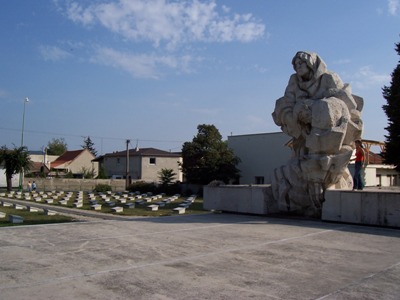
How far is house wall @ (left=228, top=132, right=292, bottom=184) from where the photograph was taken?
3672 cm

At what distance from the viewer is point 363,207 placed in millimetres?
9914

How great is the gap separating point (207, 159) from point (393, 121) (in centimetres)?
1475

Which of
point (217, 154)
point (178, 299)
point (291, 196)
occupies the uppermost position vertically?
point (217, 154)

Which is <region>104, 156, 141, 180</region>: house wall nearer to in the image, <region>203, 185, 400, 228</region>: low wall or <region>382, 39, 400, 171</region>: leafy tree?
<region>382, 39, 400, 171</region>: leafy tree

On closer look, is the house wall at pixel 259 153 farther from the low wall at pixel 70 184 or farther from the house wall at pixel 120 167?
the house wall at pixel 120 167

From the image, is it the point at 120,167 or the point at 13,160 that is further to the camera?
the point at 120,167

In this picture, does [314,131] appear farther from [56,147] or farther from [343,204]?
[56,147]

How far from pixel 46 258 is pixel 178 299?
9.05 ft

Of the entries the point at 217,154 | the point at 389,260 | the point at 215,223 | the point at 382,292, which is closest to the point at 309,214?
the point at 215,223

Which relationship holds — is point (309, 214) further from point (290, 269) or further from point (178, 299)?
point (178, 299)

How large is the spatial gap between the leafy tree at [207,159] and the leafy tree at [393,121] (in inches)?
508

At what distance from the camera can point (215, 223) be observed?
1047cm

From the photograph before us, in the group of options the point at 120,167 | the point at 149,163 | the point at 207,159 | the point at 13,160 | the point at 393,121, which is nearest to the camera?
the point at 393,121

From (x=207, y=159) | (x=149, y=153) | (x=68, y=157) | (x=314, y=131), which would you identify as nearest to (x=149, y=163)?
(x=149, y=153)
